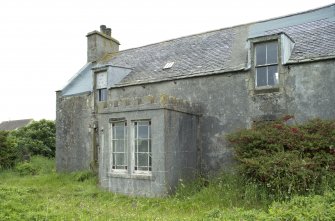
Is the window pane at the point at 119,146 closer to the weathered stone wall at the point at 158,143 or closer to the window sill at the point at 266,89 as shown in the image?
the weathered stone wall at the point at 158,143

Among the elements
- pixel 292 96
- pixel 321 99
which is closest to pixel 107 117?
pixel 292 96

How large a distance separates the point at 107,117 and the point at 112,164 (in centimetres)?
185

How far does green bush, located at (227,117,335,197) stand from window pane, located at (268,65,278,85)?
6.87ft

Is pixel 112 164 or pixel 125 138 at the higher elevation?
pixel 125 138

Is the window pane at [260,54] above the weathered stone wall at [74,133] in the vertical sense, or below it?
above

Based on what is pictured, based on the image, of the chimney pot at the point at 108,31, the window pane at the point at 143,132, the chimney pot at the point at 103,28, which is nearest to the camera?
the window pane at the point at 143,132

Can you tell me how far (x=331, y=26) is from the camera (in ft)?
45.2

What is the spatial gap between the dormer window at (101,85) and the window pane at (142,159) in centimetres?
590

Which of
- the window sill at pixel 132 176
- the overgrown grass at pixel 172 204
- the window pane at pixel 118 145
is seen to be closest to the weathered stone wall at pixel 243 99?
the overgrown grass at pixel 172 204

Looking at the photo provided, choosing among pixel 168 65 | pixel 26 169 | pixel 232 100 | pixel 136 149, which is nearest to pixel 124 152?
pixel 136 149

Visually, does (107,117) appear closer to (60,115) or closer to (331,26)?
(60,115)

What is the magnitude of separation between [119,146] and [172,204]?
11.9 feet

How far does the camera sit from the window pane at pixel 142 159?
1232 centimetres

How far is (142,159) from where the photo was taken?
1242cm
